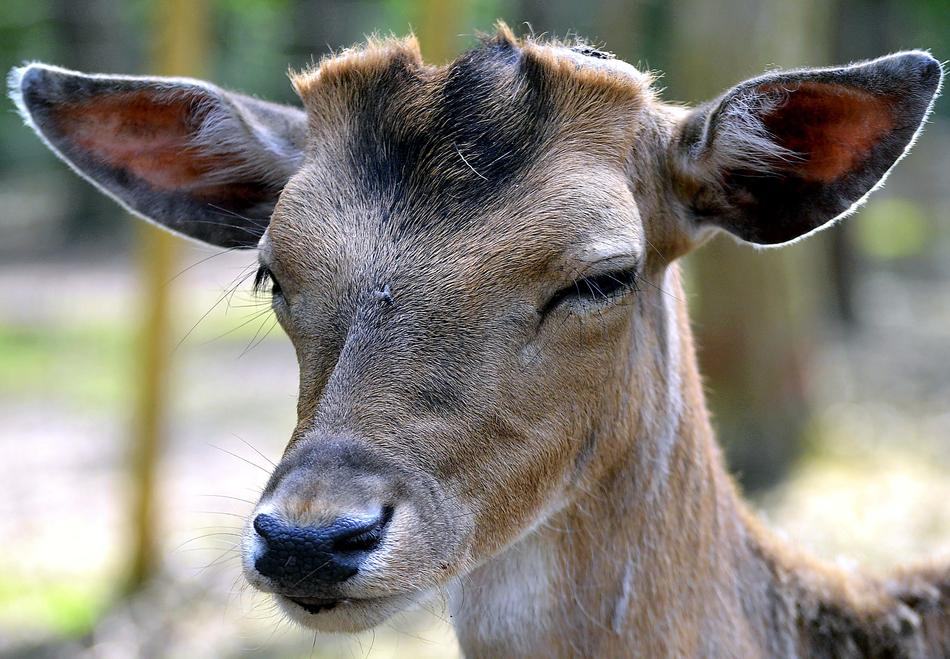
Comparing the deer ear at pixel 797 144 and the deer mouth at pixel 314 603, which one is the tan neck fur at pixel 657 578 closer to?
the deer ear at pixel 797 144

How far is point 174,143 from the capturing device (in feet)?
14.5

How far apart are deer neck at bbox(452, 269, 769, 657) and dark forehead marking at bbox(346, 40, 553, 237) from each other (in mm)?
788

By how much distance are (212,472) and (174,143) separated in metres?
7.21

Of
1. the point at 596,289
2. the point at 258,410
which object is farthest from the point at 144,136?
the point at 258,410

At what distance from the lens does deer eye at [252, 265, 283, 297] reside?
3.73 metres

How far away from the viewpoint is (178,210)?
4.50 m

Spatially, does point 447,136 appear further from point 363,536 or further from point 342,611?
point 342,611

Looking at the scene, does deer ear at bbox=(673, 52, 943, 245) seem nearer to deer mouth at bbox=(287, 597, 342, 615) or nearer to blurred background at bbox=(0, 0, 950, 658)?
blurred background at bbox=(0, 0, 950, 658)

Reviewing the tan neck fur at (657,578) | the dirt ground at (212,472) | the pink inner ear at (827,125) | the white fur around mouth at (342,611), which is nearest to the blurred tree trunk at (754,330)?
the dirt ground at (212,472)

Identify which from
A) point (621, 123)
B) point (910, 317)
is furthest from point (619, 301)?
point (910, 317)

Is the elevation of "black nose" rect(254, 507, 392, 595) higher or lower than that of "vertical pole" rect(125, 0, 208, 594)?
higher

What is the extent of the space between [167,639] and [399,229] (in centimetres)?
528

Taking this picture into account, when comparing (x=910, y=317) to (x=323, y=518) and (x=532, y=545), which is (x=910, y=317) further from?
(x=323, y=518)

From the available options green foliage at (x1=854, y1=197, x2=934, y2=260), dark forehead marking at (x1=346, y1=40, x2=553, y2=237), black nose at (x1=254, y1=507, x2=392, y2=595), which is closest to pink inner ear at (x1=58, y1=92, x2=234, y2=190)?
dark forehead marking at (x1=346, y1=40, x2=553, y2=237)
